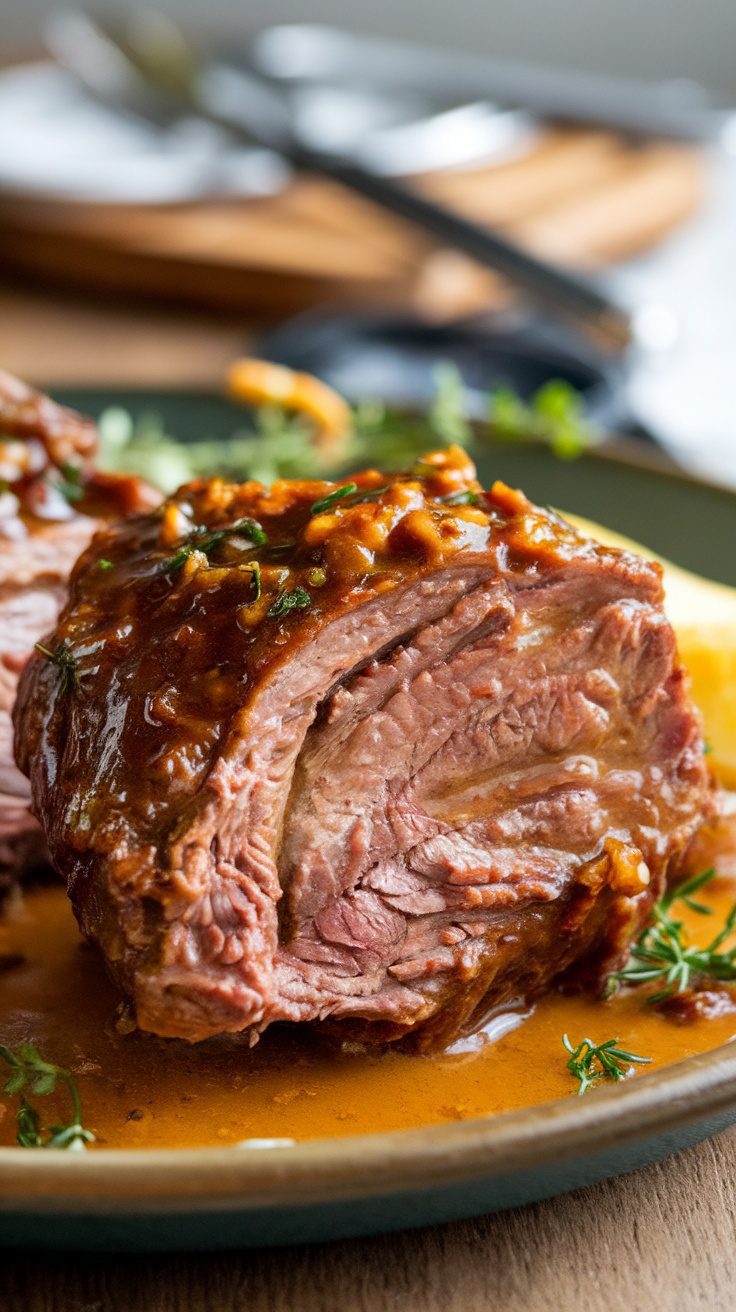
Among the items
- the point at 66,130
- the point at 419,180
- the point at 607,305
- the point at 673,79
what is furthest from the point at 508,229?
the point at 673,79

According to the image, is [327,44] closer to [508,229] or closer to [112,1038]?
[508,229]

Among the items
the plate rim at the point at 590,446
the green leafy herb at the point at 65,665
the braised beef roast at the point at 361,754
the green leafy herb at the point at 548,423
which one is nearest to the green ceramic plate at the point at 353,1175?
the braised beef roast at the point at 361,754

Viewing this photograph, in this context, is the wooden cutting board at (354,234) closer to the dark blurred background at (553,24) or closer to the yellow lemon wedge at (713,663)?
the yellow lemon wedge at (713,663)

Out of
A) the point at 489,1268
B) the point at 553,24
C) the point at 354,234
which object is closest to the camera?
the point at 489,1268

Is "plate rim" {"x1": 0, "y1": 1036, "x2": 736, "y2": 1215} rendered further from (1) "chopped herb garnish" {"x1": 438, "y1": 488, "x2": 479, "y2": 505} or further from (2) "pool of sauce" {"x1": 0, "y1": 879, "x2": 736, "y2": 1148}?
(1) "chopped herb garnish" {"x1": 438, "y1": 488, "x2": 479, "y2": 505}

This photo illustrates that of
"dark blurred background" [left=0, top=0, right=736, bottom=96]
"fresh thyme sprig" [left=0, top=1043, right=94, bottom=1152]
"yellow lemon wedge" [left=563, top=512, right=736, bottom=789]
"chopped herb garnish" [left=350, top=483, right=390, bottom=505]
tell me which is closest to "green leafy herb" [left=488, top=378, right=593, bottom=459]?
"yellow lemon wedge" [left=563, top=512, right=736, bottom=789]

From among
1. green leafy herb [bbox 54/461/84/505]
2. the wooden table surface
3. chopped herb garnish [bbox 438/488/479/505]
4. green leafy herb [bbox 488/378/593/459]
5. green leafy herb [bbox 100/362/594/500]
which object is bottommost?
the wooden table surface

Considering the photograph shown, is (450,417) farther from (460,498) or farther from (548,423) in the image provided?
(460,498)

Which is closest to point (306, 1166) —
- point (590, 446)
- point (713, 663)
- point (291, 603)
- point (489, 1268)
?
point (489, 1268)
